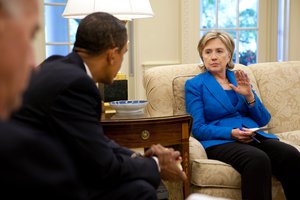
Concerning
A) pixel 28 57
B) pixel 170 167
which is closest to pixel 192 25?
pixel 170 167

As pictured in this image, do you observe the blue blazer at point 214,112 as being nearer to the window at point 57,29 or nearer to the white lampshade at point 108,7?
the white lampshade at point 108,7

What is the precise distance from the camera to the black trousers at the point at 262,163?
217cm

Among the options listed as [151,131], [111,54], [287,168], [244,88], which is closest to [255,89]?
[244,88]

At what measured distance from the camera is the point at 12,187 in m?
0.54

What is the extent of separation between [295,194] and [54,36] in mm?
2133

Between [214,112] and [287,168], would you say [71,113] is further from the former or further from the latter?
[287,168]

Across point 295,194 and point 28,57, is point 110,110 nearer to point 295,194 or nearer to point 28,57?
point 295,194

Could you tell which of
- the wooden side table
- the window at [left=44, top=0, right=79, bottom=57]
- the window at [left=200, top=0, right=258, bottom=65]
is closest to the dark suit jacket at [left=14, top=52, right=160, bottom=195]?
the wooden side table

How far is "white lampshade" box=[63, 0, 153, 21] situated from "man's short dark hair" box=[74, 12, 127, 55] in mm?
741

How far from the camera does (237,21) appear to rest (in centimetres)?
411

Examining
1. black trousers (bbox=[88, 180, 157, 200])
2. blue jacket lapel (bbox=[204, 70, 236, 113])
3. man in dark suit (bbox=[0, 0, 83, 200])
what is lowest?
black trousers (bbox=[88, 180, 157, 200])

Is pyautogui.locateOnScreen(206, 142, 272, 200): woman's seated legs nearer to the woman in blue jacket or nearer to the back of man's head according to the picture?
the woman in blue jacket

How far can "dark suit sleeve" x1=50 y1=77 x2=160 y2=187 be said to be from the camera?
1.30 m

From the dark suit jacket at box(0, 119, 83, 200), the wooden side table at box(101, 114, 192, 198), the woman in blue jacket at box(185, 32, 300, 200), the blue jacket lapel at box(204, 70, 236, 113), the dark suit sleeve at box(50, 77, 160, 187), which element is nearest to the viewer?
the dark suit jacket at box(0, 119, 83, 200)
